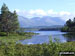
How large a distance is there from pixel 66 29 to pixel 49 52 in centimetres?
13122

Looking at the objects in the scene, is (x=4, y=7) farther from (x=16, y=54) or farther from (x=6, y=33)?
(x=16, y=54)

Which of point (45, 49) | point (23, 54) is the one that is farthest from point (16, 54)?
point (45, 49)

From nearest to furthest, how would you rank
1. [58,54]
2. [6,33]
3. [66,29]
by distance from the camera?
[58,54]
[6,33]
[66,29]

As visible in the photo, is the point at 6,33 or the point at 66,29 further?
the point at 66,29

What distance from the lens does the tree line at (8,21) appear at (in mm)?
89750

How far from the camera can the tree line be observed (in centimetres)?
8975

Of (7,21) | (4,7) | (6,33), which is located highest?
(4,7)

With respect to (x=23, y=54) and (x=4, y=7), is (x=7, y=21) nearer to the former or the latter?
(x=4, y=7)

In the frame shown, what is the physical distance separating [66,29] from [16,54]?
5110 inches

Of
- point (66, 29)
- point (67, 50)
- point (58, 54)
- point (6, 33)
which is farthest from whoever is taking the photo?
point (66, 29)

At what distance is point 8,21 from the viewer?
89.9 m

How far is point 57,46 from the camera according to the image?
11258mm

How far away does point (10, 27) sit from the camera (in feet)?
292

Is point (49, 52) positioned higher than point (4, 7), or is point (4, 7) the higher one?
point (4, 7)
